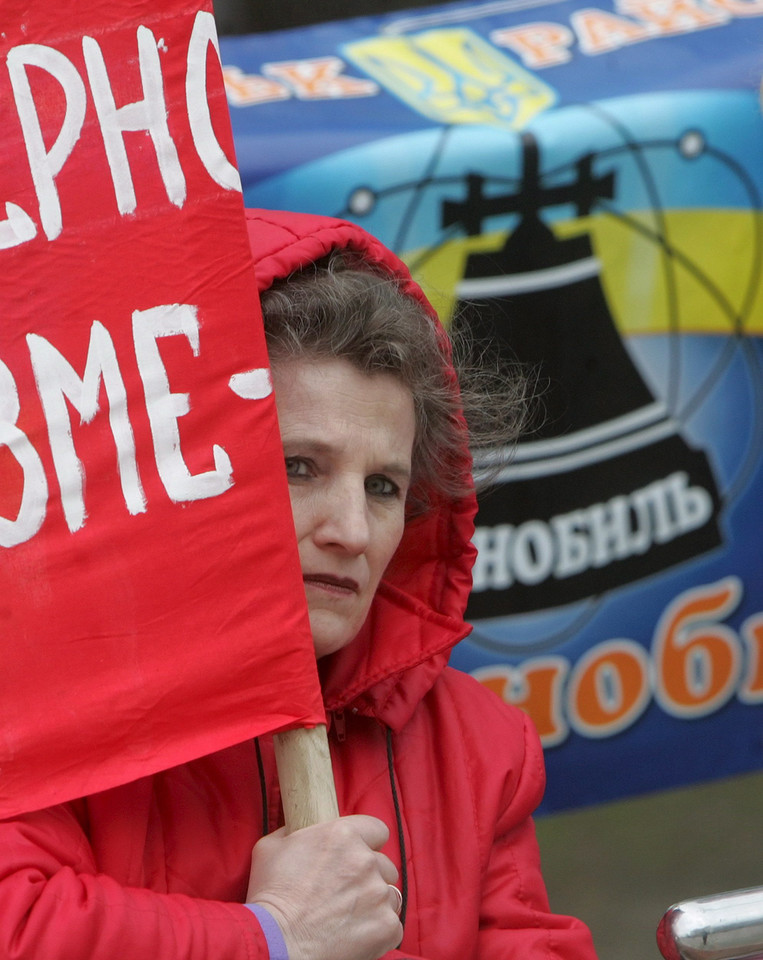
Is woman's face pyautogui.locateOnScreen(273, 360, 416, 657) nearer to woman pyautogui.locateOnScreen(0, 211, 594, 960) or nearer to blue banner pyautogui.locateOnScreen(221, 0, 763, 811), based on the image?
woman pyautogui.locateOnScreen(0, 211, 594, 960)

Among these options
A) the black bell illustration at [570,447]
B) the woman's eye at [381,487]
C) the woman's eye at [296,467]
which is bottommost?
the black bell illustration at [570,447]

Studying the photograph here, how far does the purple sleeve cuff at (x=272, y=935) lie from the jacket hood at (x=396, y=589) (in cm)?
33

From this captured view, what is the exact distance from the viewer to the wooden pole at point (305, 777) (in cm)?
122

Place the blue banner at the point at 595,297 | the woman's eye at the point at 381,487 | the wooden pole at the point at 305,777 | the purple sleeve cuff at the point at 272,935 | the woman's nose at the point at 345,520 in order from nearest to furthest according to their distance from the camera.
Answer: the purple sleeve cuff at the point at 272,935
the wooden pole at the point at 305,777
the woman's nose at the point at 345,520
the woman's eye at the point at 381,487
the blue banner at the point at 595,297

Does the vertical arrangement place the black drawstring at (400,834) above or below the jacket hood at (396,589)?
below

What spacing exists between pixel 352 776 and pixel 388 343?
48cm

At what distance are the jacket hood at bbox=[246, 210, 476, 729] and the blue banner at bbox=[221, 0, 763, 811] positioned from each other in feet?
2.83

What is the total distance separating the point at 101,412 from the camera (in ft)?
3.91

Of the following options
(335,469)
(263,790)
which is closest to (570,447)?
(335,469)

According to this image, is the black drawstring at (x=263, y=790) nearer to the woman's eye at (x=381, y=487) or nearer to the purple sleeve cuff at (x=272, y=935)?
the purple sleeve cuff at (x=272, y=935)

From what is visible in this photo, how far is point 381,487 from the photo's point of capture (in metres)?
Answer: 1.46

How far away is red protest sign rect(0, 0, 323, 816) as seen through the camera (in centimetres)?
116

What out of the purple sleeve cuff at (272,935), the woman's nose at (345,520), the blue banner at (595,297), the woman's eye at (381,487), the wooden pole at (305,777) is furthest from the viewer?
the blue banner at (595,297)

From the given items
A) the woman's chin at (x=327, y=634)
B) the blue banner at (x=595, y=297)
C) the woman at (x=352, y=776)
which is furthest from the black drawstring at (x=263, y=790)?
the blue banner at (x=595, y=297)
